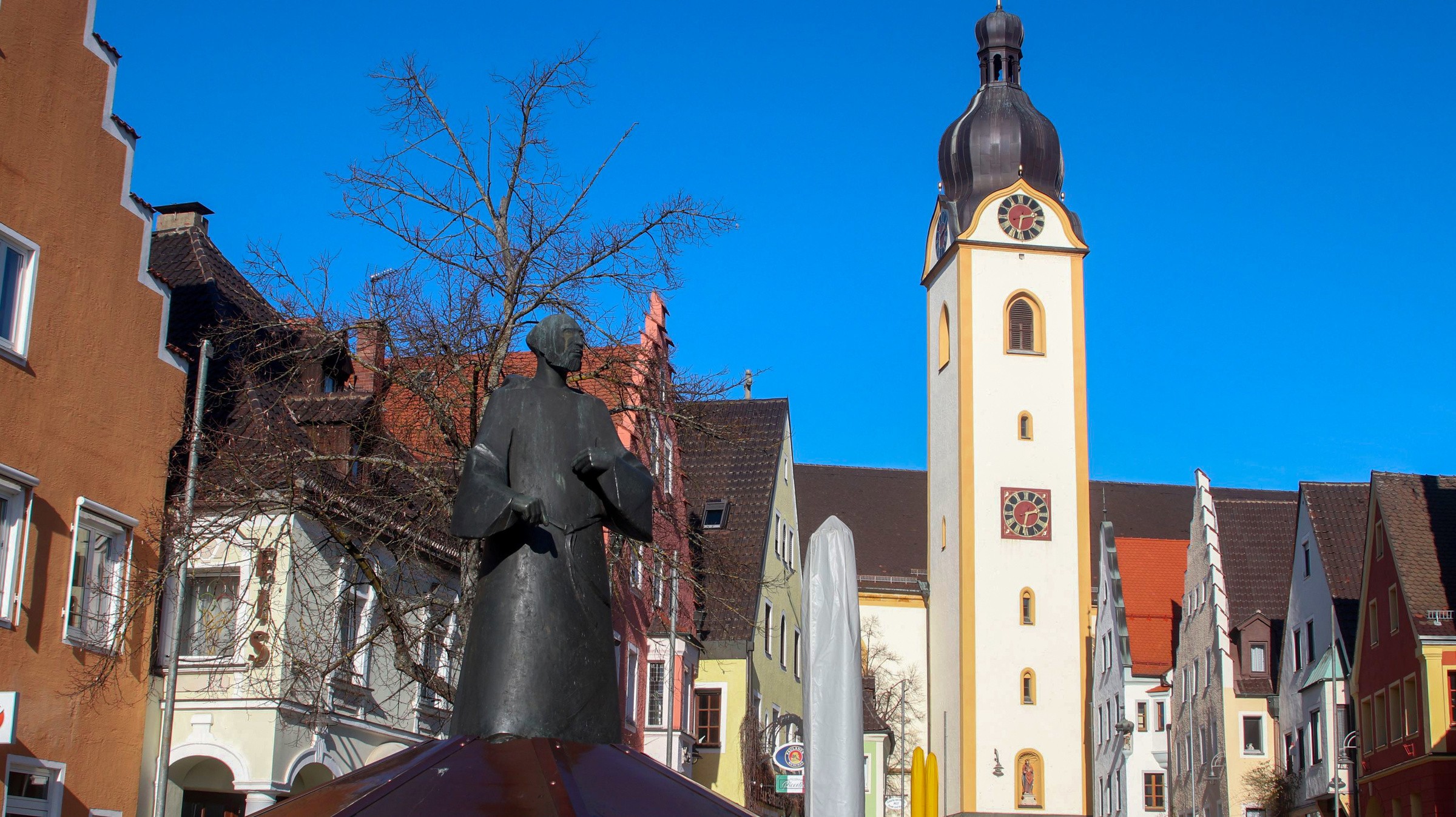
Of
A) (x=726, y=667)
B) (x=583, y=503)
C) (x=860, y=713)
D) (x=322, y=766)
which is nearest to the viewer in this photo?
(x=583, y=503)

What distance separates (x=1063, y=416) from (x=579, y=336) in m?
53.4

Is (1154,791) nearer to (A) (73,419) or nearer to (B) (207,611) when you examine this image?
(B) (207,611)

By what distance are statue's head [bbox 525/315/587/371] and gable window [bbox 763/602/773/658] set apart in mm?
32993

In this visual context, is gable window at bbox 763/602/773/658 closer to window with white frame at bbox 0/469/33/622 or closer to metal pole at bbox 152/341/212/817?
metal pole at bbox 152/341/212/817

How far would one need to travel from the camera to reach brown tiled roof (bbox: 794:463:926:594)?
255 ft

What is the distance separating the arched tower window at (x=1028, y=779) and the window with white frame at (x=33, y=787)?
42.3 metres

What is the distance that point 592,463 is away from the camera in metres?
6.93

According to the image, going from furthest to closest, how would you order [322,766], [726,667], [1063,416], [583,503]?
[1063,416], [726,667], [322,766], [583,503]

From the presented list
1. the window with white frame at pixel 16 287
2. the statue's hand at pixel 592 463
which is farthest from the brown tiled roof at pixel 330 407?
the statue's hand at pixel 592 463

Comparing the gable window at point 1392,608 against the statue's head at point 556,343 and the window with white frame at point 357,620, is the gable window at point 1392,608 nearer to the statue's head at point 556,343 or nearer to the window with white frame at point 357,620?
the window with white frame at point 357,620

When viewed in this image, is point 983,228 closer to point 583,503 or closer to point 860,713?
point 860,713

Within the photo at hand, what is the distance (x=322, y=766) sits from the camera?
875 inches

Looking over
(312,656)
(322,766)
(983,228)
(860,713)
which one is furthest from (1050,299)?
(860,713)

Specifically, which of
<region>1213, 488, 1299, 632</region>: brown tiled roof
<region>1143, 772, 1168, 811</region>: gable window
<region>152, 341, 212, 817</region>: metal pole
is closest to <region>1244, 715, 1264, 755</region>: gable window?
<region>1213, 488, 1299, 632</region>: brown tiled roof
